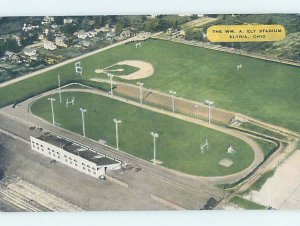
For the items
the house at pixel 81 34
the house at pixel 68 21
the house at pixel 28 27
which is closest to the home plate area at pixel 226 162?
the house at pixel 81 34

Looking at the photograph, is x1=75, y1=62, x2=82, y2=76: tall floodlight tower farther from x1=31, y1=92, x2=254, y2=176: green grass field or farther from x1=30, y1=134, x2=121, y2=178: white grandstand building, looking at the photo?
x1=30, y1=134, x2=121, y2=178: white grandstand building

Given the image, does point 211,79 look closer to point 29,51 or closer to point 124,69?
point 124,69

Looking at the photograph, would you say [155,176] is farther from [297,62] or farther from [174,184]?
[297,62]

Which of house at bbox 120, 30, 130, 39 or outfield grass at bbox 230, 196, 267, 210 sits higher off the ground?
house at bbox 120, 30, 130, 39

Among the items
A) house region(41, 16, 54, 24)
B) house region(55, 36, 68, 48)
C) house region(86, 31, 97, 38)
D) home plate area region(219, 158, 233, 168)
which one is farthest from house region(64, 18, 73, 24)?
home plate area region(219, 158, 233, 168)

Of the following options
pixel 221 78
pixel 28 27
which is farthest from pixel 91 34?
pixel 221 78

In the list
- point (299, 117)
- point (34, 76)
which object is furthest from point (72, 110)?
point (299, 117)
